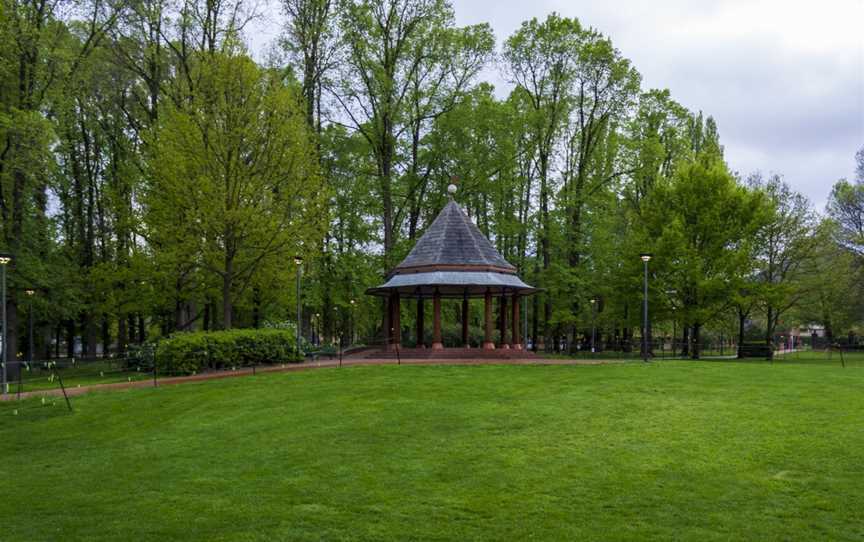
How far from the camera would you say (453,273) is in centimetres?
2808

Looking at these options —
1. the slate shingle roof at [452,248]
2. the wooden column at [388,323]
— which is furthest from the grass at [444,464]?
the wooden column at [388,323]

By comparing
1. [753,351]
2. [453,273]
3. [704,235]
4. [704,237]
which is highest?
[704,235]

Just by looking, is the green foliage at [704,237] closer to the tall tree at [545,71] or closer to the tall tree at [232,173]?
the tall tree at [545,71]

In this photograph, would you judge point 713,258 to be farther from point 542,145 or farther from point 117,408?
point 117,408

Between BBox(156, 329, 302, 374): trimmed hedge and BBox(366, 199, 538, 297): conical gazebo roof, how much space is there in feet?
18.2

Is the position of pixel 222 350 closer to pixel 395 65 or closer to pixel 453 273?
pixel 453 273

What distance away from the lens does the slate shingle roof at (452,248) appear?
94.3 ft

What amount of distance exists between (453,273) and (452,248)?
160 centimetres

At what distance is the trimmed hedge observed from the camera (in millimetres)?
22844

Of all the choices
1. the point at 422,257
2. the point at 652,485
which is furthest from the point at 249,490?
the point at 422,257

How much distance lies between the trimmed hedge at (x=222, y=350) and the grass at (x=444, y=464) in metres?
4.70

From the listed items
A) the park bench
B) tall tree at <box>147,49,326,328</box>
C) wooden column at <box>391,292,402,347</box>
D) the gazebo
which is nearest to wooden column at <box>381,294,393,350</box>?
the gazebo

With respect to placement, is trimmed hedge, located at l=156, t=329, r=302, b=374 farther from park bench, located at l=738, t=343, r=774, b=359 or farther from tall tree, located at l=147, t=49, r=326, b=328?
park bench, located at l=738, t=343, r=774, b=359

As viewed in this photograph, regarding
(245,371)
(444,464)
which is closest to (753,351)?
(245,371)
